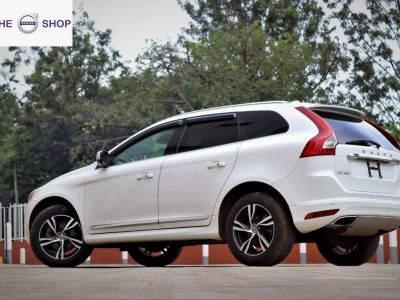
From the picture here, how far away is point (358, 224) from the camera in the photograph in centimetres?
942

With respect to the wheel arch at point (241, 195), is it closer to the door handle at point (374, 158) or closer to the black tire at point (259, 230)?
the black tire at point (259, 230)

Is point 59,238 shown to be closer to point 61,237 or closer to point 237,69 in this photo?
point 61,237

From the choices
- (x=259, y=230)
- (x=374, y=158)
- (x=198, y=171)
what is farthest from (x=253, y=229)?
(x=374, y=158)

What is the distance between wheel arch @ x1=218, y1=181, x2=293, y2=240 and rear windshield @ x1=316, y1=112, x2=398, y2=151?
2.70 feet

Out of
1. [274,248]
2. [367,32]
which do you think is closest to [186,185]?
[274,248]

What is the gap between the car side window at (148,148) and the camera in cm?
1055

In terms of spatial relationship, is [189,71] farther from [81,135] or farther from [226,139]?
[226,139]

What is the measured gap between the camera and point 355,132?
9.78m

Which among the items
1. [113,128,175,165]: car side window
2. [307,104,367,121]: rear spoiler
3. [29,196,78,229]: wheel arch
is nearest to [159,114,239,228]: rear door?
[113,128,175,165]: car side window

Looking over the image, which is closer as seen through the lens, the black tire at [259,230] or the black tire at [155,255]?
the black tire at [259,230]

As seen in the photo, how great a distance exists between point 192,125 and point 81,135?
35756 mm

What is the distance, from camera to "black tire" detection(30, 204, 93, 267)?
11016 millimetres

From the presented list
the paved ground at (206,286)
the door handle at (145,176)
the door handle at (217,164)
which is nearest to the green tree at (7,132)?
the door handle at (145,176)

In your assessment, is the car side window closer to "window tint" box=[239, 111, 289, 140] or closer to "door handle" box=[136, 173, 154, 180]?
"door handle" box=[136, 173, 154, 180]
